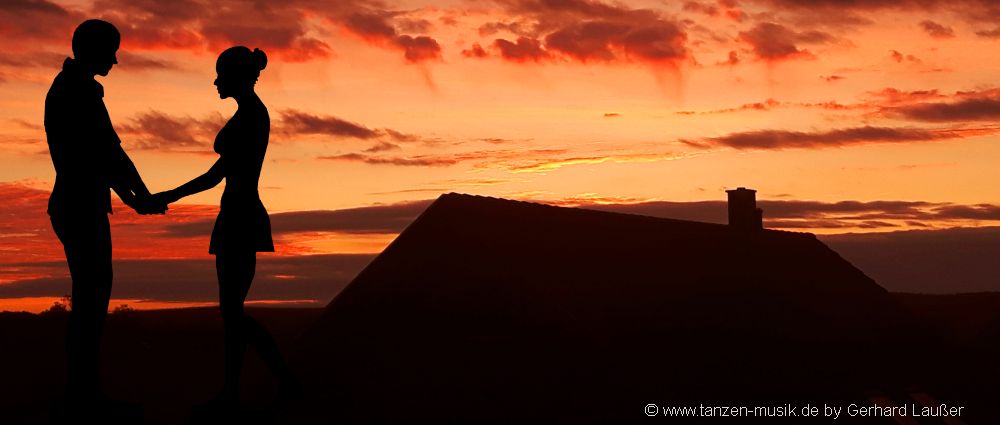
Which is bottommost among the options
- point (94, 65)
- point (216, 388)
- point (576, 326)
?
point (216, 388)

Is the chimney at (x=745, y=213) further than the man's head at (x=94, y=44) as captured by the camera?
Yes

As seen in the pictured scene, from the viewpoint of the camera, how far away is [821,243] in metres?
22.1

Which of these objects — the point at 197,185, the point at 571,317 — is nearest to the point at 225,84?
the point at 197,185

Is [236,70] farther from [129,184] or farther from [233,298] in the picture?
[233,298]

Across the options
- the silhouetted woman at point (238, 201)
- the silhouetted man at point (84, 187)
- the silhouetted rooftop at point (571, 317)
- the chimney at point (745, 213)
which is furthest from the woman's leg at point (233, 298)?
the chimney at point (745, 213)

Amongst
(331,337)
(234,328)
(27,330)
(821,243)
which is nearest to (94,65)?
(234,328)

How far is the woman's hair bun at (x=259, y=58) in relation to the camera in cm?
984

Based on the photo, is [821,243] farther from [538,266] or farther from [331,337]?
[331,337]

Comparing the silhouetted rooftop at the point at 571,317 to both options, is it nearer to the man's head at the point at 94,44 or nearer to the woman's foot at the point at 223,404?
the woman's foot at the point at 223,404

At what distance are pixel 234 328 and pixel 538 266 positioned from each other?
615 centimetres

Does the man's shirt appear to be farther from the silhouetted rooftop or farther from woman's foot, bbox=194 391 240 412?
the silhouetted rooftop

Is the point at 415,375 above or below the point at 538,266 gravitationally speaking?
below

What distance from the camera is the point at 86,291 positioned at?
923 centimetres

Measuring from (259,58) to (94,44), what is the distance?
1.30 meters
